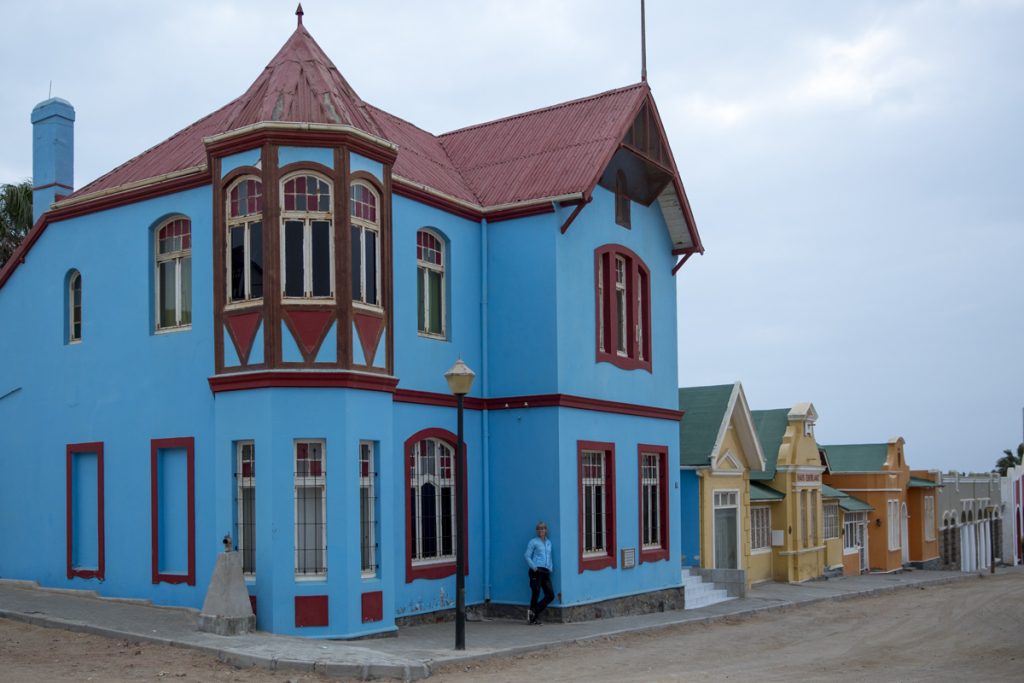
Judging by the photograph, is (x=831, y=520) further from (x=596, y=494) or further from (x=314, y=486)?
(x=314, y=486)

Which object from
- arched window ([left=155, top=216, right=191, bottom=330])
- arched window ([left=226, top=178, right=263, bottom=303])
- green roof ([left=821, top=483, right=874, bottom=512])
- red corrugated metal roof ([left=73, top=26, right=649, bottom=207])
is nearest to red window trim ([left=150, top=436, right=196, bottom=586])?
arched window ([left=155, top=216, right=191, bottom=330])

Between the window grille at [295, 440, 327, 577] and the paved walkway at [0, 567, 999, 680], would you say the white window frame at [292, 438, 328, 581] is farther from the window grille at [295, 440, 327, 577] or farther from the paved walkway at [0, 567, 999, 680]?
the paved walkway at [0, 567, 999, 680]

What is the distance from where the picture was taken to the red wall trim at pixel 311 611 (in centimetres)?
1531

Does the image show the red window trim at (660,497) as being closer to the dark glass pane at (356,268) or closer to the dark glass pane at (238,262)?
the dark glass pane at (356,268)

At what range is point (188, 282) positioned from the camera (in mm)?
17766

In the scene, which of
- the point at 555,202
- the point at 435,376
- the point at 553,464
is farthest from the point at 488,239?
the point at 553,464

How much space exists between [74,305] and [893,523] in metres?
34.8

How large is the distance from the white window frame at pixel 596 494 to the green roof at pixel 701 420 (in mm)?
6806

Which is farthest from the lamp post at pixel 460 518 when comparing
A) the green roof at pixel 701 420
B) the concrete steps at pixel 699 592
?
the green roof at pixel 701 420

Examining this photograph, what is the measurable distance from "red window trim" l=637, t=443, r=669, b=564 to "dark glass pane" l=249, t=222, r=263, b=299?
9279mm

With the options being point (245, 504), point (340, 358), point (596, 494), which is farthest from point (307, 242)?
point (596, 494)

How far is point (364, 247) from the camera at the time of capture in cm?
1662

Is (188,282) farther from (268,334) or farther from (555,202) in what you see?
(555,202)

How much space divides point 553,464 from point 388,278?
4647 mm
